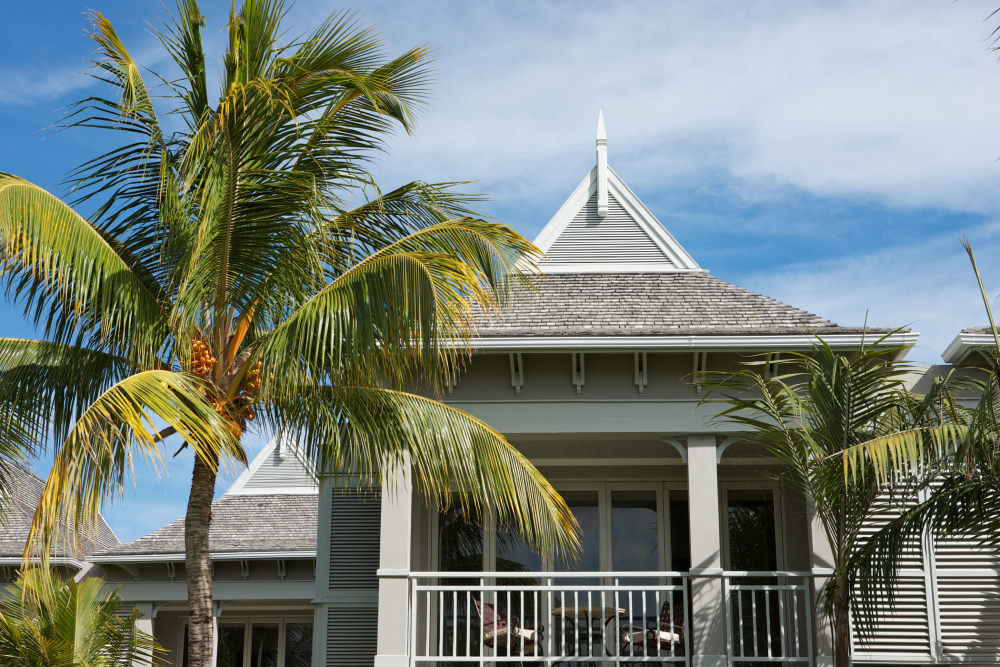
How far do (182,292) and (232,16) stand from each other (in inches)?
90.7

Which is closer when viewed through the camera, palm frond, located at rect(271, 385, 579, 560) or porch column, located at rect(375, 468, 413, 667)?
palm frond, located at rect(271, 385, 579, 560)

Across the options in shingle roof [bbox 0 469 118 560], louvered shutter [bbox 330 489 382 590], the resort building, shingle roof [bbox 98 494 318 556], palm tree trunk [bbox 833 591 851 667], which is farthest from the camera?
shingle roof [bbox 0 469 118 560]

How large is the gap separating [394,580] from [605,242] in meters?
5.56

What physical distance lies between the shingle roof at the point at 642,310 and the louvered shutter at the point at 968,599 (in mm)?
2549

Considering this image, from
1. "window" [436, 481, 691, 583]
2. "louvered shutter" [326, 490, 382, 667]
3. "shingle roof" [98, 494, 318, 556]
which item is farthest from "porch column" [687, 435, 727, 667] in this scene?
"shingle roof" [98, 494, 318, 556]

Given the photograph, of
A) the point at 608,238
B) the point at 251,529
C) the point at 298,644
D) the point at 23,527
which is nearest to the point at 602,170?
the point at 608,238

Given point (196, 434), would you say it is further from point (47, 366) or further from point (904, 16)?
point (904, 16)

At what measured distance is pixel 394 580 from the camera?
1070 centimetres

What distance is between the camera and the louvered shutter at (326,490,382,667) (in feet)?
43.4

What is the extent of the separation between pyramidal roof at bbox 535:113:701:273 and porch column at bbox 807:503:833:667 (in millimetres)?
4000

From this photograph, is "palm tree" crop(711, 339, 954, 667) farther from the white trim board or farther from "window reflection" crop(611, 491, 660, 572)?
"window reflection" crop(611, 491, 660, 572)

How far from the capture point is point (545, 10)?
1117 centimetres

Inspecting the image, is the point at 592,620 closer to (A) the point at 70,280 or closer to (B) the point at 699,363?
(B) the point at 699,363

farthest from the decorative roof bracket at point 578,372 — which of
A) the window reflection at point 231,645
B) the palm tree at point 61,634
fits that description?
the window reflection at point 231,645
